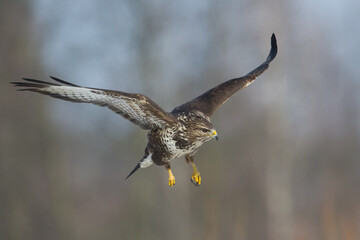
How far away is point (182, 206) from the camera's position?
15.6m

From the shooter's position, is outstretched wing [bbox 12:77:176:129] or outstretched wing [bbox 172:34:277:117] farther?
outstretched wing [bbox 172:34:277:117]

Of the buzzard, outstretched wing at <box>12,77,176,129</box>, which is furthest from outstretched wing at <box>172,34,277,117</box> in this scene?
outstretched wing at <box>12,77,176,129</box>

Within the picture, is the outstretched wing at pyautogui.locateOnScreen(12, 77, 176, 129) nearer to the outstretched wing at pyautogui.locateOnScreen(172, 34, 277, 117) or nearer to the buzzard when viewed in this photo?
the buzzard

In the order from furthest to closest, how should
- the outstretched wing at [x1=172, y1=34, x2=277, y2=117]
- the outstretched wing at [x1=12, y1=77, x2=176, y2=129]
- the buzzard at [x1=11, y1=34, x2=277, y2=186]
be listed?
the outstretched wing at [x1=172, y1=34, x2=277, y2=117] < the buzzard at [x1=11, y1=34, x2=277, y2=186] < the outstretched wing at [x1=12, y1=77, x2=176, y2=129]

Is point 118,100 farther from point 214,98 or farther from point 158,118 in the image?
point 214,98

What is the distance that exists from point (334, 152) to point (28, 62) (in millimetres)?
9330

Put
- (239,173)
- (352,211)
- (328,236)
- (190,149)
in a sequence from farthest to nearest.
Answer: (239,173) < (352,211) < (328,236) < (190,149)

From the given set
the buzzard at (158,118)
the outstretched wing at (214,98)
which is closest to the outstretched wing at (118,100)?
the buzzard at (158,118)

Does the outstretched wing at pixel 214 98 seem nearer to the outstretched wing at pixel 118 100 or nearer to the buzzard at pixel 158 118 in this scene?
the buzzard at pixel 158 118

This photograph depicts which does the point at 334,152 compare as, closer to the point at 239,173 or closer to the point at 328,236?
the point at 239,173

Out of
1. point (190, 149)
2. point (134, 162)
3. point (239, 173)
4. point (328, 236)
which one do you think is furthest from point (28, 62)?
point (190, 149)

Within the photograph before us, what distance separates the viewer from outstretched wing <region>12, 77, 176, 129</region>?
5223 mm

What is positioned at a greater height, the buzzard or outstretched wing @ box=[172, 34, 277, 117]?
outstretched wing @ box=[172, 34, 277, 117]

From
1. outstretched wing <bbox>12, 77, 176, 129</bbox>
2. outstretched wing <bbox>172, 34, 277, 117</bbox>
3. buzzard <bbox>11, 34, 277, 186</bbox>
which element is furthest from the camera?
outstretched wing <bbox>172, 34, 277, 117</bbox>
